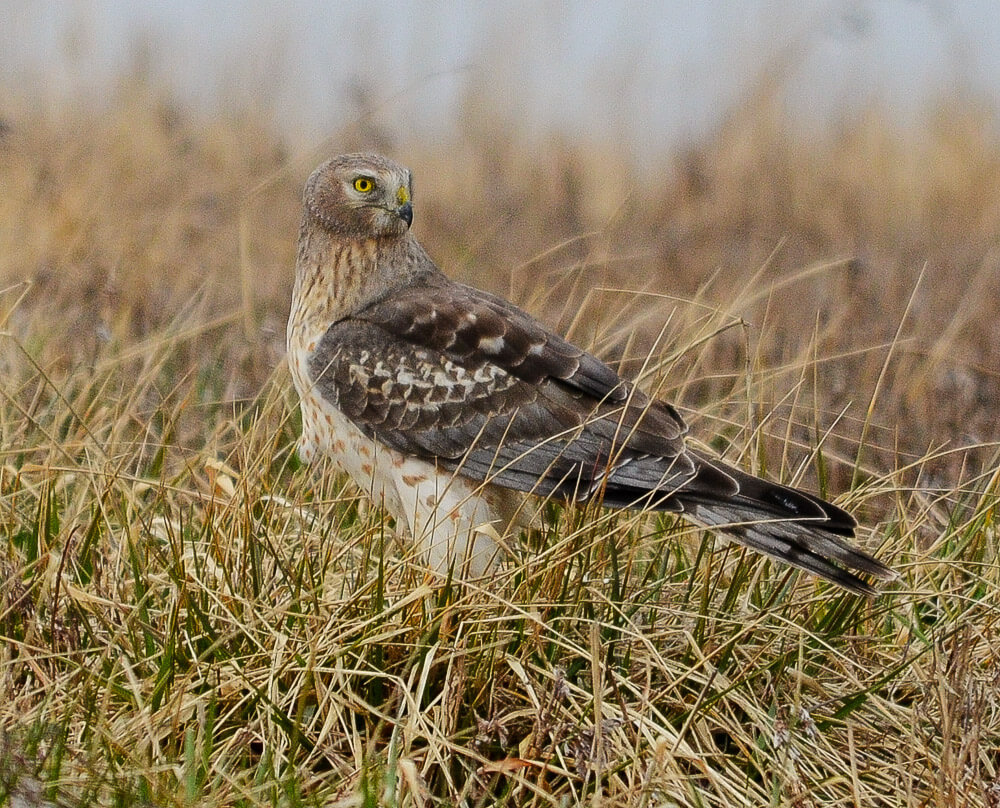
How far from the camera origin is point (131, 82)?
1241 centimetres

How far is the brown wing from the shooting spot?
4520mm

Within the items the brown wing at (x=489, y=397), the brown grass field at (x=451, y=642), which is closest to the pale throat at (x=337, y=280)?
the brown wing at (x=489, y=397)

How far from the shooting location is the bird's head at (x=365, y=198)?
5094 millimetres

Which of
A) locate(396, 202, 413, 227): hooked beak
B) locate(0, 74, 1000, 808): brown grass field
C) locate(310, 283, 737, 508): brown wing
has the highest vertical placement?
locate(396, 202, 413, 227): hooked beak

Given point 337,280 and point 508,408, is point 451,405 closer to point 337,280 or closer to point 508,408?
point 508,408

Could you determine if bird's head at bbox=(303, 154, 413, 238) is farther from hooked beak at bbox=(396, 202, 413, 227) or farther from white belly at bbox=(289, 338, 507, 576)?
white belly at bbox=(289, 338, 507, 576)

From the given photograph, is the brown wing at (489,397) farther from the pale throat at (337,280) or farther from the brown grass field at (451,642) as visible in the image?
the brown grass field at (451,642)

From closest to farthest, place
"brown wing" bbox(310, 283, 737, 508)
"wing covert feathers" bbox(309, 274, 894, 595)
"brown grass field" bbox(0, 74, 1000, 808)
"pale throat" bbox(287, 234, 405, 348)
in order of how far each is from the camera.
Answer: "brown grass field" bbox(0, 74, 1000, 808)
"wing covert feathers" bbox(309, 274, 894, 595)
"brown wing" bbox(310, 283, 737, 508)
"pale throat" bbox(287, 234, 405, 348)

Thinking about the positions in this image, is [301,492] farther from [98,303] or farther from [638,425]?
[98,303]

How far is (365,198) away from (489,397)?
0.88 meters

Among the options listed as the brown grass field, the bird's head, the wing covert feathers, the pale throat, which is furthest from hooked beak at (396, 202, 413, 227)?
the brown grass field

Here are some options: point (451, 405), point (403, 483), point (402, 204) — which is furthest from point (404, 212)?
point (403, 483)

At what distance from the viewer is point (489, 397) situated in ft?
15.6

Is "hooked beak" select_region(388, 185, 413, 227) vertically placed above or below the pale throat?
above
